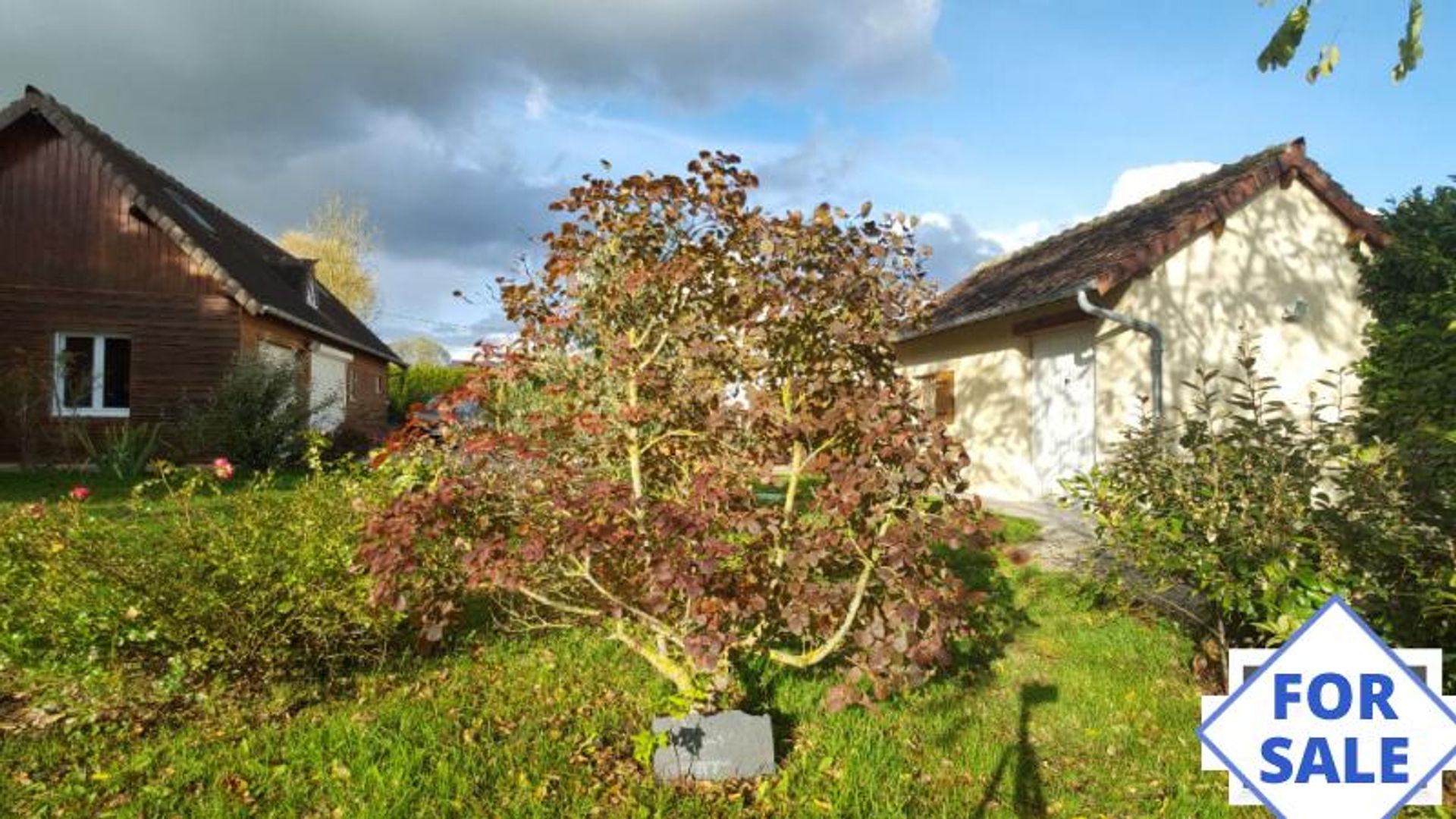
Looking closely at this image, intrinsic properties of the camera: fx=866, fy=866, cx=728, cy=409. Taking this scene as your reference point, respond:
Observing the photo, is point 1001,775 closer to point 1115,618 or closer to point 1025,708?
point 1025,708

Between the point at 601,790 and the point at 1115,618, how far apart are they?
3.80 meters

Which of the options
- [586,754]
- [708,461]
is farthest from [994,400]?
[586,754]

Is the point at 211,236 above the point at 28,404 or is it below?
above

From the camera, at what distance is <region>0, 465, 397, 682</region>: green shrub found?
3775 millimetres

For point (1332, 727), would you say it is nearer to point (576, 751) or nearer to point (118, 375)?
point (576, 751)

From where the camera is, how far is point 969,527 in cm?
338

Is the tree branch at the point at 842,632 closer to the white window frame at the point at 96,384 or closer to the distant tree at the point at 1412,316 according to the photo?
the distant tree at the point at 1412,316

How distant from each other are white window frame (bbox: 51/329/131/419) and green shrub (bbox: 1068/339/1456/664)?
1537 cm

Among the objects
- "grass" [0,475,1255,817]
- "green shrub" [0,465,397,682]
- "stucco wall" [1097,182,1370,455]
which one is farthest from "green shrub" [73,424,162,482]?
"stucco wall" [1097,182,1370,455]

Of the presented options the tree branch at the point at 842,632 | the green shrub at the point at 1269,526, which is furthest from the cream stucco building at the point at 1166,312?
the tree branch at the point at 842,632

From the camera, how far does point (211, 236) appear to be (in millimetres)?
16531

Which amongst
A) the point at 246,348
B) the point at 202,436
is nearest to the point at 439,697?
the point at 202,436

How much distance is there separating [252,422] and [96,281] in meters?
4.73

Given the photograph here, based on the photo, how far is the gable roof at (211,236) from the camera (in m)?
13.8
